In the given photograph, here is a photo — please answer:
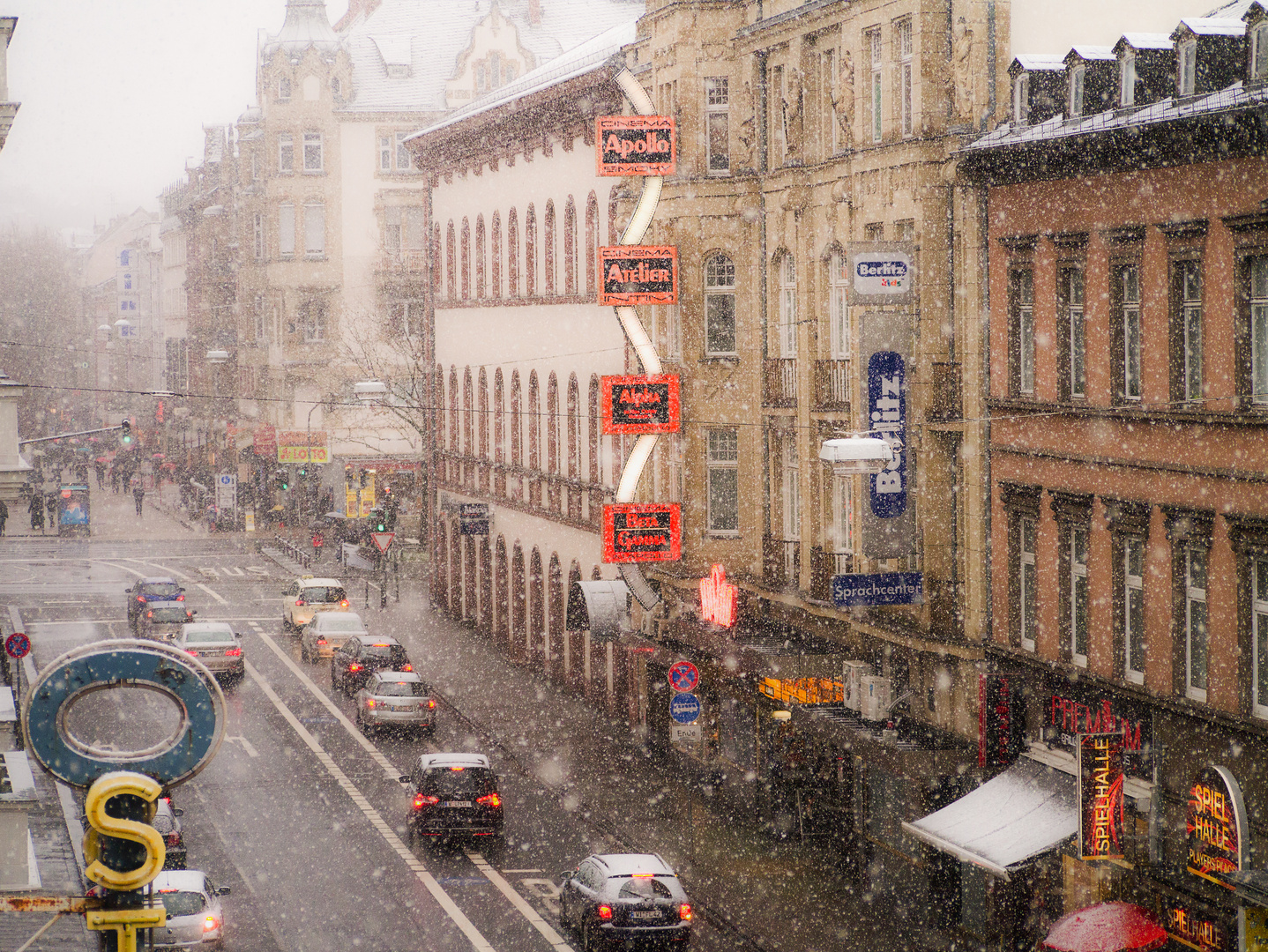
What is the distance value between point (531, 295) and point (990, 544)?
22.8 meters

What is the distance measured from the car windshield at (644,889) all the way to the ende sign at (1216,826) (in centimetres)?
685

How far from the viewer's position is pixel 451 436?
55219mm

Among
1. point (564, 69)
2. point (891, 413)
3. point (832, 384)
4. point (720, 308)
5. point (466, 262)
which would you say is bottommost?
point (891, 413)

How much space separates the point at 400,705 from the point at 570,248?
1215cm

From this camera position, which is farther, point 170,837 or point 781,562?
point 781,562

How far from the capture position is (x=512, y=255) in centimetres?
4744

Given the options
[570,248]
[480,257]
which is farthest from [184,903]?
[480,257]

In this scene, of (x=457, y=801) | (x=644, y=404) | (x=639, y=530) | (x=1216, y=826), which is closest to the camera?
(x=1216, y=826)

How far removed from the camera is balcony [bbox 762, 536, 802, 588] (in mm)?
30656

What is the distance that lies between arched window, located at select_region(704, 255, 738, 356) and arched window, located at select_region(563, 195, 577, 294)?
966 centimetres

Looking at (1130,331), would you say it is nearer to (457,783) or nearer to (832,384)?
(832,384)

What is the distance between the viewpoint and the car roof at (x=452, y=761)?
1147 inches

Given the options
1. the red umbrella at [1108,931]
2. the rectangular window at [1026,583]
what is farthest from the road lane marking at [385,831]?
the rectangular window at [1026,583]

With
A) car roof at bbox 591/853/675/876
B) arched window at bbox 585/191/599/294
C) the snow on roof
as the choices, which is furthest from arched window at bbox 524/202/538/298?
car roof at bbox 591/853/675/876
